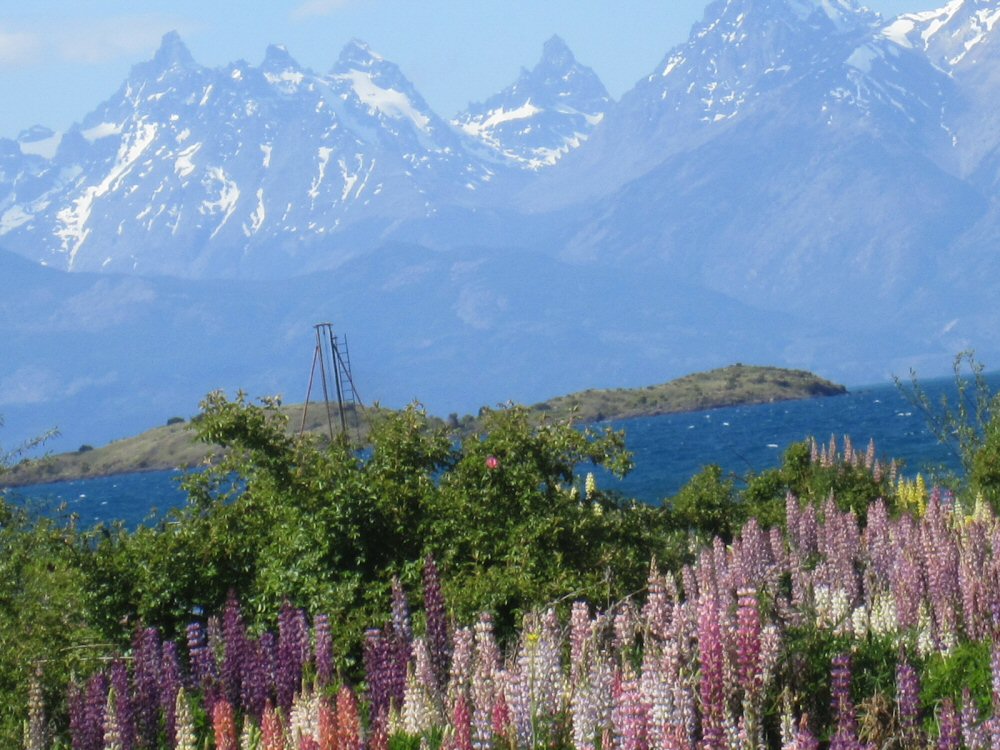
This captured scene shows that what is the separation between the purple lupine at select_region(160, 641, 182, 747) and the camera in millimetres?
13305

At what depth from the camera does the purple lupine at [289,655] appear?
13.7m

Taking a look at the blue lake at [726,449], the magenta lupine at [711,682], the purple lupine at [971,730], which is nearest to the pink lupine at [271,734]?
the magenta lupine at [711,682]

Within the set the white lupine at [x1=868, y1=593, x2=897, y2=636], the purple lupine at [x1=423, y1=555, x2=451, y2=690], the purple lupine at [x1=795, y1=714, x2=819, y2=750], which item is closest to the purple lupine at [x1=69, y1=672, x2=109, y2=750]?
the purple lupine at [x1=423, y1=555, x2=451, y2=690]

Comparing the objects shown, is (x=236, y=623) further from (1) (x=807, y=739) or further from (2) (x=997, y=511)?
(2) (x=997, y=511)

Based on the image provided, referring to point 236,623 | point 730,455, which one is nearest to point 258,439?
point 236,623

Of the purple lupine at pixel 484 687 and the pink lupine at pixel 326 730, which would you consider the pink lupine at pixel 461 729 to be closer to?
the purple lupine at pixel 484 687

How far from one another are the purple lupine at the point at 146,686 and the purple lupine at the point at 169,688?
0.23 ft

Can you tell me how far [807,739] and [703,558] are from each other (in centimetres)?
698

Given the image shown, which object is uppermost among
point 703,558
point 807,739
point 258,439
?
point 258,439

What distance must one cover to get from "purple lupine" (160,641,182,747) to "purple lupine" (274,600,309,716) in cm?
86

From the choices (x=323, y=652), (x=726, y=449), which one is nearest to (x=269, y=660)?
(x=323, y=652)

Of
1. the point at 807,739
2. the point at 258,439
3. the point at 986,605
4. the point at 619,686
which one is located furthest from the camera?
the point at 258,439

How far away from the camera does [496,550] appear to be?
17.8 metres

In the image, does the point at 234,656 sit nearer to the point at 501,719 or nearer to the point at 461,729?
the point at 501,719
